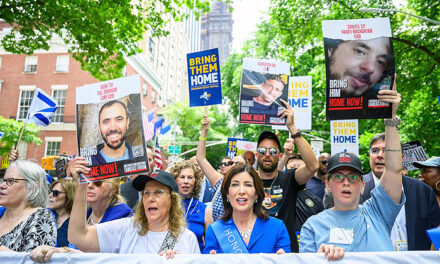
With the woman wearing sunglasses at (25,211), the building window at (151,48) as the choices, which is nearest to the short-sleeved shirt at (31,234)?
the woman wearing sunglasses at (25,211)

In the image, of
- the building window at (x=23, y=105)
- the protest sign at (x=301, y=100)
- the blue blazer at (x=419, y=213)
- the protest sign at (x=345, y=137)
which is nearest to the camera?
the blue blazer at (x=419, y=213)

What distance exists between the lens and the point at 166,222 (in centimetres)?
302

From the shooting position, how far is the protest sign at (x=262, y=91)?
4.80 m

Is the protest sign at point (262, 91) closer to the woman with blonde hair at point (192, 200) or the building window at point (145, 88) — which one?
the woman with blonde hair at point (192, 200)

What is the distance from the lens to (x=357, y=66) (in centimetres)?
330

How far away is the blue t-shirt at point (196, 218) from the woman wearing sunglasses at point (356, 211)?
1257 millimetres

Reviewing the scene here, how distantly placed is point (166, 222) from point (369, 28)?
259 centimetres

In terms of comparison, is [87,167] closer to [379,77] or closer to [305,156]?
[305,156]

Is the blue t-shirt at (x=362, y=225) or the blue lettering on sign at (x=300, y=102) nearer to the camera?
the blue t-shirt at (x=362, y=225)

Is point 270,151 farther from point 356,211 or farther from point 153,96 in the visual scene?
point 153,96

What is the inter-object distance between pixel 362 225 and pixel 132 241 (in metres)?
1.84

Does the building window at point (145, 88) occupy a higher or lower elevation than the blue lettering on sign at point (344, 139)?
higher

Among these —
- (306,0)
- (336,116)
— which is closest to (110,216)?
(336,116)

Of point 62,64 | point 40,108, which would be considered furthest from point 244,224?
point 62,64
